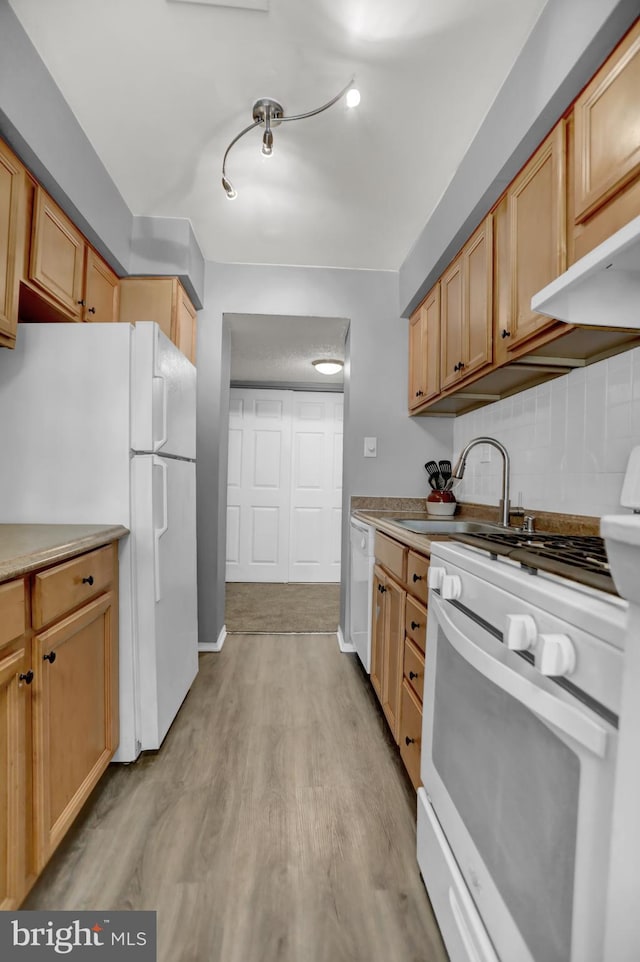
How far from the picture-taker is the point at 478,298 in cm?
198

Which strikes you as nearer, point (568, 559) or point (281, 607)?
point (568, 559)

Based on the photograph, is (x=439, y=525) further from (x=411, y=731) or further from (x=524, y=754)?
(x=524, y=754)

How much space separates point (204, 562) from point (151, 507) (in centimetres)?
131

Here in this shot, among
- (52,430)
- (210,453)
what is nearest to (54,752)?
(52,430)

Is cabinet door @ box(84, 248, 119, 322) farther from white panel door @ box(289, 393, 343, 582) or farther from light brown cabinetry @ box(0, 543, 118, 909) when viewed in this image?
white panel door @ box(289, 393, 343, 582)

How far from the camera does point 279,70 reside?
1.60 metres

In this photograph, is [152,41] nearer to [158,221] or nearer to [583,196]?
[158,221]

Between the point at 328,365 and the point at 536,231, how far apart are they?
8.85 feet

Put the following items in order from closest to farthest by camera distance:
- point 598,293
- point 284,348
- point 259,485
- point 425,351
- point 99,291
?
1. point 598,293
2. point 99,291
3. point 425,351
4. point 284,348
5. point 259,485

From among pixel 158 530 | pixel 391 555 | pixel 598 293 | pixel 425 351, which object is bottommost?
pixel 391 555

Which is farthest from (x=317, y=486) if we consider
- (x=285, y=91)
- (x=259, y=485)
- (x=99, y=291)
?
(x=285, y=91)

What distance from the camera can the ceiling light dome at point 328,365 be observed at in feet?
13.5

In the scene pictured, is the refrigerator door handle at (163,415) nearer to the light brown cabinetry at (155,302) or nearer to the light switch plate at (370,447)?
the light brown cabinetry at (155,302)

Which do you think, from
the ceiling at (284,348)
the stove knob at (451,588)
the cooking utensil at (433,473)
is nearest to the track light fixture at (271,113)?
the ceiling at (284,348)
